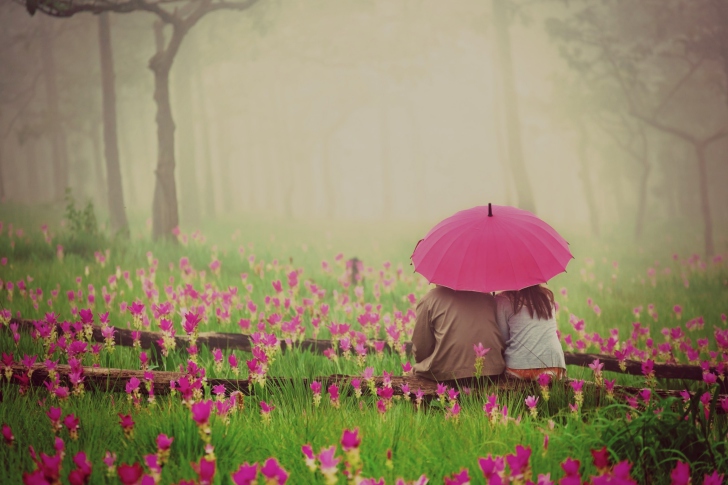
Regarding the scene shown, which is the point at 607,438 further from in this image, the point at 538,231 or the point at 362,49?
the point at 362,49

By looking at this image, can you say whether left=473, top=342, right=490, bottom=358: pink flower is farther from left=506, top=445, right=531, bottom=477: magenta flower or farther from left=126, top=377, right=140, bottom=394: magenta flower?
left=126, top=377, right=140, bottom=394: magenta flower

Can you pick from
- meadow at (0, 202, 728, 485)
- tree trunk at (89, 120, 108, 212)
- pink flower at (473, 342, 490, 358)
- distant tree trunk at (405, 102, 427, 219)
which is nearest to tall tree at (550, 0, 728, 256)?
distant tree trunk at (405, 102, 427, 219)

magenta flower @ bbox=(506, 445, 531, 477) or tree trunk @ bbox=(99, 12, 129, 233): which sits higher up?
tree trunk @ bbox=(99, 12, 129, 233)

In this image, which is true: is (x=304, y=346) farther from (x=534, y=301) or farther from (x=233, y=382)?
(x=534, y=301)

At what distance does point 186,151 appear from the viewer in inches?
573

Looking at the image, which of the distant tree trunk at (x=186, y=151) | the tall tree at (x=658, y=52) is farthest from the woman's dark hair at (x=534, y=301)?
the distant tree trunk at (x=186, y=151)

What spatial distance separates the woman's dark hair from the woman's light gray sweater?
3 cm

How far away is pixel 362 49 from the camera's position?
42.0 feet

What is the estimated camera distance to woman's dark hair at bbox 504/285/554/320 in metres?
3.43

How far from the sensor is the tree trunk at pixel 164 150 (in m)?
9.42

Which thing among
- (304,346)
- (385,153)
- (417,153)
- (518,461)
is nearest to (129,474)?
(518,461)

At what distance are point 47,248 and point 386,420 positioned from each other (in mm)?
7080

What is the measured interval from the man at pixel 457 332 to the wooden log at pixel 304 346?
1173 millimetres

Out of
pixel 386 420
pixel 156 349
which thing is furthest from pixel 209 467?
pixel 156 349
